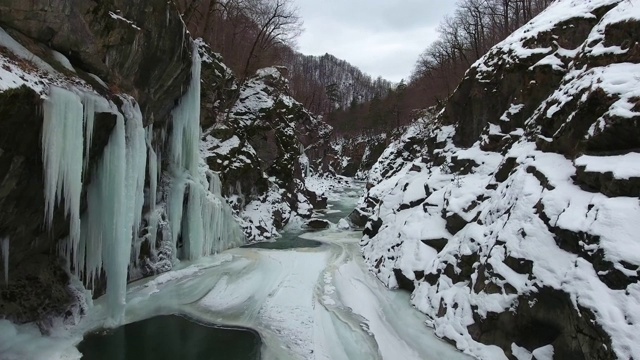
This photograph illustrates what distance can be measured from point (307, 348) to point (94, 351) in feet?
11.8

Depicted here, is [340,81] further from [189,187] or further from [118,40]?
[118,40]

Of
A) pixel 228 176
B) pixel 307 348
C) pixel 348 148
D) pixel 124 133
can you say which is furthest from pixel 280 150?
pixel 348 148

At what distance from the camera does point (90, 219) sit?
7453mm

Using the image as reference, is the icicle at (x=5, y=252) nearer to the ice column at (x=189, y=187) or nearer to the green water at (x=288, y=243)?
the ice column at (x=189, y=187)

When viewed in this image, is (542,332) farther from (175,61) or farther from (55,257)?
(175,61)

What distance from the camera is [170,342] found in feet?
22.5

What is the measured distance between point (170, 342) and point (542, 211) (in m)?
6.84

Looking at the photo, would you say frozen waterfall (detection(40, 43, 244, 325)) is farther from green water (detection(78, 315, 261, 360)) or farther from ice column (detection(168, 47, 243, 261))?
green water (detection(78, 315, 261, 360))

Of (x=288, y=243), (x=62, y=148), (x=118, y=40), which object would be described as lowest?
(x=288, y=243)

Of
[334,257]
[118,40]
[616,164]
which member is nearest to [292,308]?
[334,257]

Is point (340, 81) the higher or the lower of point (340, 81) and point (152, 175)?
the higher

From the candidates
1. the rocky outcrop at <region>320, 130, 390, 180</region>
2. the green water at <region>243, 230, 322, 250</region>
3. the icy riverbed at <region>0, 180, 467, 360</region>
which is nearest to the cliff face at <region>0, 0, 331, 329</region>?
the icy riverbed at <region>0, 180, 467, 360</region>

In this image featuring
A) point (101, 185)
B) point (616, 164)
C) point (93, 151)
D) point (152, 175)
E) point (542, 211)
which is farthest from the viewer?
point (152, 175)

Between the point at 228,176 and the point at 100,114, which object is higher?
the point at 100,114
